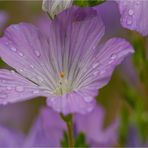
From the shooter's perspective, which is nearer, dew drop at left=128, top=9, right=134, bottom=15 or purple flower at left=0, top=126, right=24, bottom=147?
dew drop at left=128, top=9, right=134, bottom=15

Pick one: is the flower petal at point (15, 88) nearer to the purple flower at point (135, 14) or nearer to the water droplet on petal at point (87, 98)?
the water droplet on petal at point (87, 98)

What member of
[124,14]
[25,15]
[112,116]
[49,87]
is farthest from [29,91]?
[25,15]

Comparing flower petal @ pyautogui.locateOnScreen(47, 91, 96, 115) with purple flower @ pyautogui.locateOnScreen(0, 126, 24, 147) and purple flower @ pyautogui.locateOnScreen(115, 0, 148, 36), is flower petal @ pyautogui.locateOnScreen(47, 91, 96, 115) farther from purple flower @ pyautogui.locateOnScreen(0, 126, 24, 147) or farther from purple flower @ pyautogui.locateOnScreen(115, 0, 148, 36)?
purple flower @ pyautogui.locateOnScreen(0, 126, 24, 147)

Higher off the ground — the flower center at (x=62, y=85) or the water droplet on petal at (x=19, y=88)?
the water droplet on petal at (x=19, y=88)

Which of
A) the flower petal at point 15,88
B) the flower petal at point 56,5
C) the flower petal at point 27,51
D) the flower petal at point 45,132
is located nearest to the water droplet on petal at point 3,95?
the flower petal at point 15,88

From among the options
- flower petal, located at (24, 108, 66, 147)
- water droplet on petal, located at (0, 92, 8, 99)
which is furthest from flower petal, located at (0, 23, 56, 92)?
flower petal, located at (24, 108, 66, 147)
